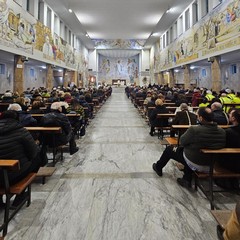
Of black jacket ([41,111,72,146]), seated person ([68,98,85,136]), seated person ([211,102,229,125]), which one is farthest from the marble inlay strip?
seated person ([68,98,85,136])

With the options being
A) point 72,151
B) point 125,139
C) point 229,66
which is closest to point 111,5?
point 229,66

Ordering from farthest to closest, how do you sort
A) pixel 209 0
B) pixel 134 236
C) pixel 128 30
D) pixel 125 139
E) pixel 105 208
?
pixel 128 30
pixel 209 0
pixel 125 139
pixel 105 208
pixel 134 236

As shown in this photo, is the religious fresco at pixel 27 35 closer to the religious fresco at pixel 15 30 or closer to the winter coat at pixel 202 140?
the religious fresco at pixel 15 30

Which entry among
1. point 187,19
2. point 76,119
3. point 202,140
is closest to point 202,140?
point 202,140

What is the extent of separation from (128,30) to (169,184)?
88.7ft

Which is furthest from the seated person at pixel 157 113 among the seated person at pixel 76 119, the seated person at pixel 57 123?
the seated person at pixel 57 123

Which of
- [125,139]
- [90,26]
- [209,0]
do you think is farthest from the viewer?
[90,26]

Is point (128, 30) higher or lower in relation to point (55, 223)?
higher

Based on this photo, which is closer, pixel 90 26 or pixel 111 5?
pixel 111 5

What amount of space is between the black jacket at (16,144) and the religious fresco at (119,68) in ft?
136

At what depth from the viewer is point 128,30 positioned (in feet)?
93.5

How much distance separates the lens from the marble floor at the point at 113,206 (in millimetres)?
2670

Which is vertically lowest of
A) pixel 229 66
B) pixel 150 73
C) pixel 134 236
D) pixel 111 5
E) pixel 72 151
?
pixel 134 236

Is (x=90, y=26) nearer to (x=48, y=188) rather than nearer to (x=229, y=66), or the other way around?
(x=229, y=66)
